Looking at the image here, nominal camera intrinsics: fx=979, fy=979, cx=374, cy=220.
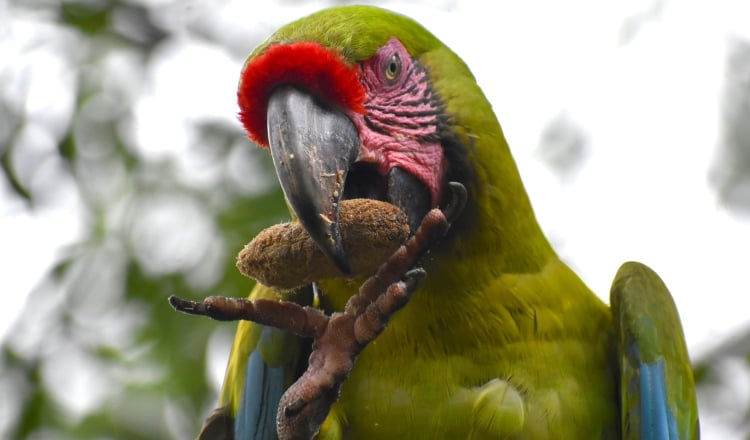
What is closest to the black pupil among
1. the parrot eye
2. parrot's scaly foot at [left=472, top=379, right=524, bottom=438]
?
the parrot eye

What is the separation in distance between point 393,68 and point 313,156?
402mm

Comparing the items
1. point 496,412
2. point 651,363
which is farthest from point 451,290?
point 651,363

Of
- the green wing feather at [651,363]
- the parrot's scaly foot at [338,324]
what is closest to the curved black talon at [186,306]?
the parrot's scaly foot at [338,324]

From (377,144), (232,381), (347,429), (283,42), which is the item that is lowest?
(232,381)

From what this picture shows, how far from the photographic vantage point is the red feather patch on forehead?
1966mm

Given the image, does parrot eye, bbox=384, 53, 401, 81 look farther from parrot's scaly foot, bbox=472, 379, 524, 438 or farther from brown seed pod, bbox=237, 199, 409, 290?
parrot's scaly foot, bbox=472, 379, 524, 438

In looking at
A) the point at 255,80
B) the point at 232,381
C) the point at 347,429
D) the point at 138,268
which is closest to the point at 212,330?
the point at 138,268

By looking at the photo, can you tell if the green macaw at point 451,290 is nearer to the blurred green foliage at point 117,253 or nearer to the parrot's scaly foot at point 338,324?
the parrot's scaly foot at point 338,324

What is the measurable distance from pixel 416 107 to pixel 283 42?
34 centimetres

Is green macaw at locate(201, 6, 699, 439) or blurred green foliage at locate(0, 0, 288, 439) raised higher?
green macaw at locate(201, 6, 699, 439)

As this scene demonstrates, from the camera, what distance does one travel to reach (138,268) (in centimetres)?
364

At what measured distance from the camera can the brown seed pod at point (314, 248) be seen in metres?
1.85

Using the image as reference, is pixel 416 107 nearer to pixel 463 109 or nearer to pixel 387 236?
pixel 463 109

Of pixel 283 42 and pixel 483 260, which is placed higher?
pixel 283 42
